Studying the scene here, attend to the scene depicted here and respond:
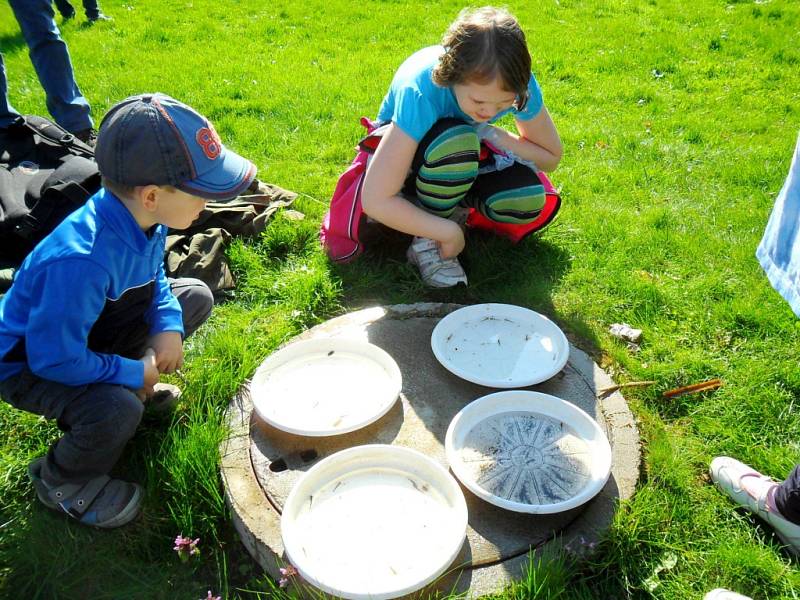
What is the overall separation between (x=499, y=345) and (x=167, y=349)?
4.06ft

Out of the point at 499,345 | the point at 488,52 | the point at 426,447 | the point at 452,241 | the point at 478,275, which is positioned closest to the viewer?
the point at 426,447

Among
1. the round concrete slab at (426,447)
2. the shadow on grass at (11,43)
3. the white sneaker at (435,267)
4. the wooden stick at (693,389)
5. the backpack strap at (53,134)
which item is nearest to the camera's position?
the round concrete slab at (426,447)

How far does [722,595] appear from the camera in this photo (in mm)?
1885

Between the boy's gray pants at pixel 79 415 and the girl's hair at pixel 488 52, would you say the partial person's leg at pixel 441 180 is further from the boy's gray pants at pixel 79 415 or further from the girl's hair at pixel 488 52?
the boy's gray pants at pixel 79 415

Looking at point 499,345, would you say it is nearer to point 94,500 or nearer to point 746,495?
point 746,495

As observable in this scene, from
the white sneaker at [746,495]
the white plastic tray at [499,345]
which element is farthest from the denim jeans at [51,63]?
the white sneaker at [746,495]

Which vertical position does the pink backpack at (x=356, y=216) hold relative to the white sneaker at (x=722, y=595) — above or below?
above

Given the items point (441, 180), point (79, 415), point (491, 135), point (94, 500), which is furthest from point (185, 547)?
point (491, 135)

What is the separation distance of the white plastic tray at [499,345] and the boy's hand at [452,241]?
32cm

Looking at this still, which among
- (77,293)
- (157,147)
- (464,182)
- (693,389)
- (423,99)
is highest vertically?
(157,147)

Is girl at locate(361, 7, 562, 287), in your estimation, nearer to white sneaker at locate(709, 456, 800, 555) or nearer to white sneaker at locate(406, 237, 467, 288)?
white sneaker at locate(406, 237, 467, 288)

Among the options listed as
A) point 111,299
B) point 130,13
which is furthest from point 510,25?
point 130,13

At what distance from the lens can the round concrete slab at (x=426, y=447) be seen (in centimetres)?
192

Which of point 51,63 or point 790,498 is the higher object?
point 51,63
